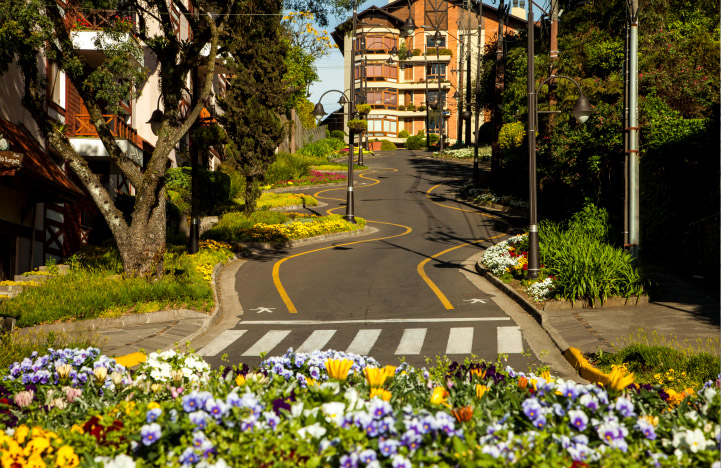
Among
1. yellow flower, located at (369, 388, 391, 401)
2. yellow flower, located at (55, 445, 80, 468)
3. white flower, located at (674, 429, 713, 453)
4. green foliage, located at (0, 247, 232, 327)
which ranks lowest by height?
green foliage, located at (0, 247, 232, 327)

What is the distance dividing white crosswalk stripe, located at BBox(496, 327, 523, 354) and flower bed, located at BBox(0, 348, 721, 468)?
6.92 m

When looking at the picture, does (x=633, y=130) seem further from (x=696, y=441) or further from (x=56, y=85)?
(x=56, y=85)

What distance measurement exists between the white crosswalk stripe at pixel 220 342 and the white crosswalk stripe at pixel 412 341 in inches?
125

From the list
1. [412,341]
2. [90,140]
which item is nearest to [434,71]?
[90,140]

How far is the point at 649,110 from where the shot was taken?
875 inches

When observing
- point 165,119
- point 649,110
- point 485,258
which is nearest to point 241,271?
point 165,119

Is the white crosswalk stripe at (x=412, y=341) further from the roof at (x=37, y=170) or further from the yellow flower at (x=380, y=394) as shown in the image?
the roof at (x=37, y=170)

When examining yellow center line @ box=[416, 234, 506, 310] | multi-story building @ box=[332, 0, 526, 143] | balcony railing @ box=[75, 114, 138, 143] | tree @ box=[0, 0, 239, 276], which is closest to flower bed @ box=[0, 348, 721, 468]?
yellow center line @ box=[416, 234, 506, 310]

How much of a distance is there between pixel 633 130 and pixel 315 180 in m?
35.9

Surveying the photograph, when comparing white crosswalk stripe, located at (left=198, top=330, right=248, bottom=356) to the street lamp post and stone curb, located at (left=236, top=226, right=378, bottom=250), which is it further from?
stone curb, located at (left=236, top=226, right=378, bottom=250)

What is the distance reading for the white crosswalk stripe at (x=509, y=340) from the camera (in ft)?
39.2

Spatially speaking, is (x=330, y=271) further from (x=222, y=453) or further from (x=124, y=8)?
(x=222, y=453)

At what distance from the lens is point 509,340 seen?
1275 cm

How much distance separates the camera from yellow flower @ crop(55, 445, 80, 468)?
12.8 feet
